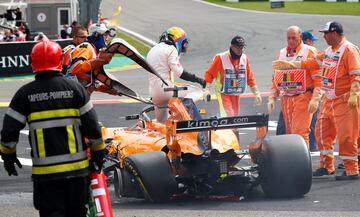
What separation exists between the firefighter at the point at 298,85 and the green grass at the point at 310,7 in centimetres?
2886

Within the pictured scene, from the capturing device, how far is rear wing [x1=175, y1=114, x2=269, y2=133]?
403 inches

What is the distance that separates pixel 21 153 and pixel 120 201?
3.91 m

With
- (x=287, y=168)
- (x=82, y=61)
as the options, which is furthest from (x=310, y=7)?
(x=287, y=168)

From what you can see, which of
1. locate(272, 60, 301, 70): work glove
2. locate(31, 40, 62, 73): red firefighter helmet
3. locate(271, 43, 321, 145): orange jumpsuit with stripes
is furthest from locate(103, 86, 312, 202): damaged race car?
locate(31, 40, 62, 73): red firefighter helmet

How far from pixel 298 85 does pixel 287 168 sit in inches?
109

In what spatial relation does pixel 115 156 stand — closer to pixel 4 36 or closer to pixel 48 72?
pixel 48 72

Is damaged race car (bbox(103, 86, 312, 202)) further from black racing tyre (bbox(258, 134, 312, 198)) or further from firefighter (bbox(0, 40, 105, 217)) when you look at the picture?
firefighter (bbox(0, 40, 105, 217))

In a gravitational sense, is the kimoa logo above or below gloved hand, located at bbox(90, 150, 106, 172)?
below

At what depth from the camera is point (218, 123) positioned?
10352 millimetres

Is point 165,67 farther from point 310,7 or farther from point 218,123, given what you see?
point 310,7

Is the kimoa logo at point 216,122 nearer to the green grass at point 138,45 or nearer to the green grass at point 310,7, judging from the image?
the green grass at point 138,45

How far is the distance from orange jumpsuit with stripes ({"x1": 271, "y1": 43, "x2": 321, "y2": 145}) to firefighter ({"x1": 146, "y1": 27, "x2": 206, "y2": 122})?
1.35m

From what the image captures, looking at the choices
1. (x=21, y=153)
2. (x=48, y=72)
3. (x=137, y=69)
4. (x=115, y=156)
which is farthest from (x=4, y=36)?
(x=48, y=72)

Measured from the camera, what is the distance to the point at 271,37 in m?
34.7
